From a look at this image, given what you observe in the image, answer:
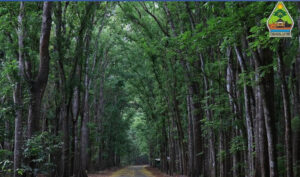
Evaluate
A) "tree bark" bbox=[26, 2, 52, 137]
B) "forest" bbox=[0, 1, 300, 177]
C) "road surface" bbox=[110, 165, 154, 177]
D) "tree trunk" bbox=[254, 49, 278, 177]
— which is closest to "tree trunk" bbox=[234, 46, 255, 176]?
"forest" bbox=[0, 1, 300, 177]

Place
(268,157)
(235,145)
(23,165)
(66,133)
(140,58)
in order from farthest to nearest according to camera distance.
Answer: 1. (140,58)
2. (66,133)
3. (235,145)
4. (23,165)
5. (268,157)

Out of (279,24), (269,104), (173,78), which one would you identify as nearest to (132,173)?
(173,78)

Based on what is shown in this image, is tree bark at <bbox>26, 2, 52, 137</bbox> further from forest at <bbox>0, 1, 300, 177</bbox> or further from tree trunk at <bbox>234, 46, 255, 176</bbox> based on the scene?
tree trunk at <bbox>234, 46, 255, 176</bbox>

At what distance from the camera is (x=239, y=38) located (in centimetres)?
951

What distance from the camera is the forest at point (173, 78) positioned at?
27.0ft

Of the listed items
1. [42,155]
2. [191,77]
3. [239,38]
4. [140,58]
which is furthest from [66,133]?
[140,58]

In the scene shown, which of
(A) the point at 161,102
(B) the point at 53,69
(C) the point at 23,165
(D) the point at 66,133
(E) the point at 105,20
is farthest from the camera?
(A) the point at 161,102

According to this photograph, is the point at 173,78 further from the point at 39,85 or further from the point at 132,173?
the point at 132,173

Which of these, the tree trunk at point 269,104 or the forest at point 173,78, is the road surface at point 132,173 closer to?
the forest at point 173,78

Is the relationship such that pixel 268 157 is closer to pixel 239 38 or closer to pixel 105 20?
pixel 239 38

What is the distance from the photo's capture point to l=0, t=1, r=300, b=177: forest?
822 centimetres

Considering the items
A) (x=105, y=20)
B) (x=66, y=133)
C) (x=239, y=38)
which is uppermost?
(x=105, y=20)

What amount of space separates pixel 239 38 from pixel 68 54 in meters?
10.1

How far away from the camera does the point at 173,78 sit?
2078 centimetres
